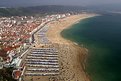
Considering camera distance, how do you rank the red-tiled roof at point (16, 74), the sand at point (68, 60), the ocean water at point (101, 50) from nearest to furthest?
1. the red-tiled roof at point (16, 74)
2. the sand at point (68, 60)
3. the ocean water at point (101, 50)

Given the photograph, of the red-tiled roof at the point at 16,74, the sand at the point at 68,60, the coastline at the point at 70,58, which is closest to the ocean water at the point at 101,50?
the coastline at the point at 70,58

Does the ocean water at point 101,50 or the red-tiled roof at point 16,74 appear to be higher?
the red-tiled roof at point 16,74

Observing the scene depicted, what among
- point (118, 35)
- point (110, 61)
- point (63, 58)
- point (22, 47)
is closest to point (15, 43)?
point (22, 47)

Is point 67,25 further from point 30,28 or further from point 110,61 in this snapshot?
point 110,61

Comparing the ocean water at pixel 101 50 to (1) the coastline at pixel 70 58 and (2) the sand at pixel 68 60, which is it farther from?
(2) the sand at pixel 68 60

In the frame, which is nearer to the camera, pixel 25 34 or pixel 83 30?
pixel 25 34

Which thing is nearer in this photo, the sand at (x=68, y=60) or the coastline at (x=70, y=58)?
the sand at (x=68, y=60)

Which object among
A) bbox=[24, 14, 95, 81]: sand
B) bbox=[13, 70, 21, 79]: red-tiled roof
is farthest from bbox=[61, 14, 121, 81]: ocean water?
bbox=[13, 70, 21, 79]: red-tiled roof

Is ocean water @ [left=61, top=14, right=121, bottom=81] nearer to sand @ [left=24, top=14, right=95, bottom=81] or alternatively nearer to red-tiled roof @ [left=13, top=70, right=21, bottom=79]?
sand @ [left=24, top=14, right=95, bottom=81]

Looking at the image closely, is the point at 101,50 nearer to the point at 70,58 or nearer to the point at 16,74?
the point at 70,58

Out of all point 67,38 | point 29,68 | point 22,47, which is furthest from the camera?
point 67,38

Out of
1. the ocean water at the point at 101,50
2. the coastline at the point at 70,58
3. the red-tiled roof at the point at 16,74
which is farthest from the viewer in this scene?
the ocean water at the point at 101,50
